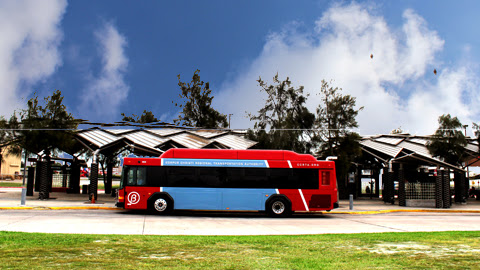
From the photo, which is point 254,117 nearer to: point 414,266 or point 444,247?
point 444,247

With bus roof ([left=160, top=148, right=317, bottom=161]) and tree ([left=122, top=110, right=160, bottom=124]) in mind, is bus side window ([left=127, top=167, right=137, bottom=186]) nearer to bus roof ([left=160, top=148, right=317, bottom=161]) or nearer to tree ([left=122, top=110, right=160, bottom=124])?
bus roof ([left=160, top=148, right=317, bottom=161])

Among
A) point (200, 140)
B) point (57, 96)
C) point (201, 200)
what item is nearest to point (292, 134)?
point (200, 140)

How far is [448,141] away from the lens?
114ft

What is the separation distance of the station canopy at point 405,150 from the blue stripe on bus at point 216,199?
1454cm

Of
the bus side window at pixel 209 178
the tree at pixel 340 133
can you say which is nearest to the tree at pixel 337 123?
the tree at pixel 340 133

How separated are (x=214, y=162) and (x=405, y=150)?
21960mm

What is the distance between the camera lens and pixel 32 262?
24.1 feet

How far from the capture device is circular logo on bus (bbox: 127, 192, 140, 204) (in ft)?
70.3

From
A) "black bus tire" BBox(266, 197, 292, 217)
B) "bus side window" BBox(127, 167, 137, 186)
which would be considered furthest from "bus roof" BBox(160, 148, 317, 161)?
"black bus tire" BBox(266, 197, 292, 217)

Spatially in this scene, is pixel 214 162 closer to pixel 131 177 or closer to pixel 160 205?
pixel 160 205

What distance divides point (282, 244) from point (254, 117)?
24.0 metres

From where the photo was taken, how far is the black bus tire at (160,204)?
70.2ft

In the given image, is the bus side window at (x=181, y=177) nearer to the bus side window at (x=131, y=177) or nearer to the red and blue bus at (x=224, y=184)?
the red and blue bus at (x=224, y=184)

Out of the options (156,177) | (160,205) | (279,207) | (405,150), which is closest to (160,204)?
(160,205)
